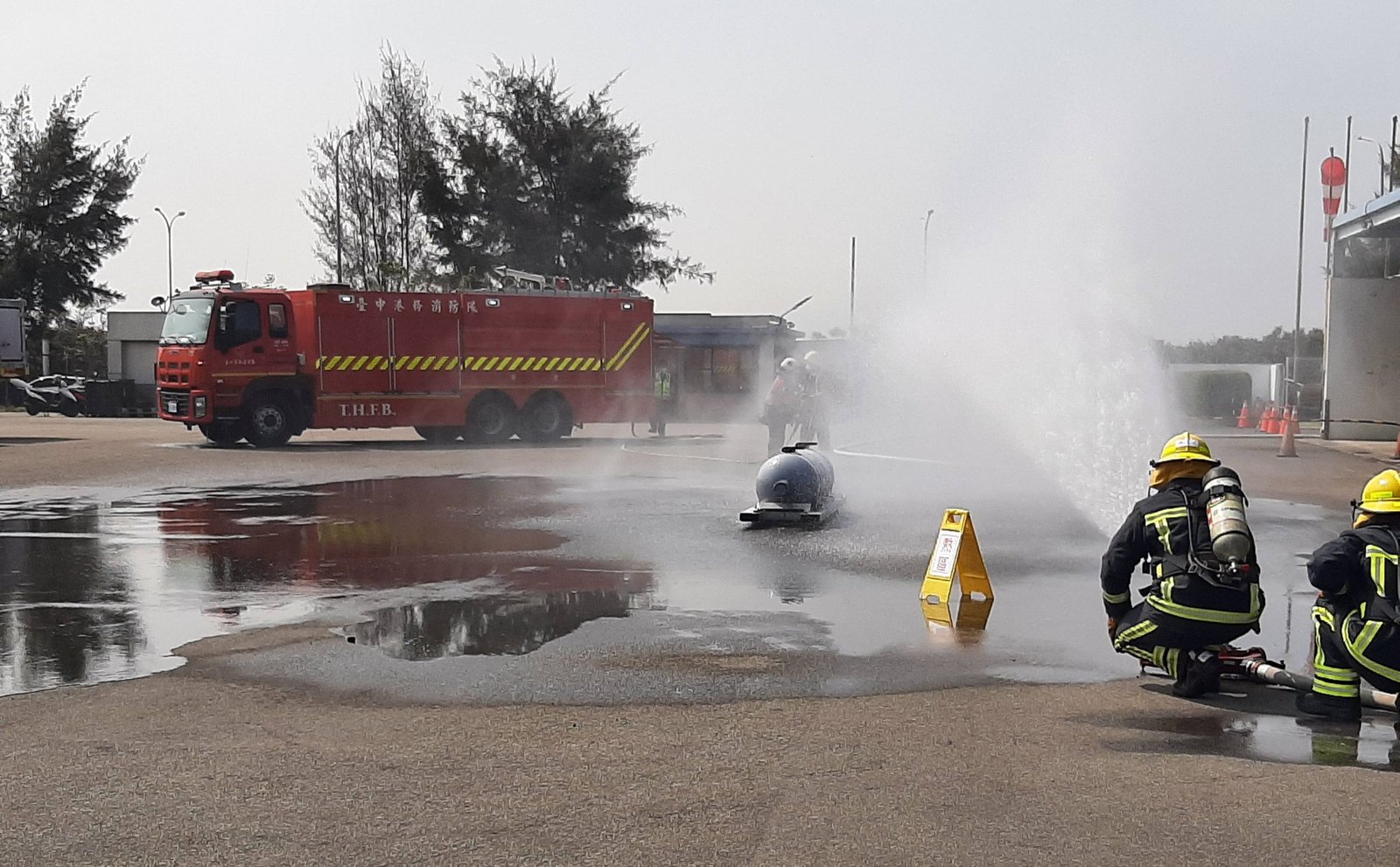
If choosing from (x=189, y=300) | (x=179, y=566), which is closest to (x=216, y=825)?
(x=179, y=566)

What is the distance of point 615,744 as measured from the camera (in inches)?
234

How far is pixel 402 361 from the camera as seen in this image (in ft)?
86.9

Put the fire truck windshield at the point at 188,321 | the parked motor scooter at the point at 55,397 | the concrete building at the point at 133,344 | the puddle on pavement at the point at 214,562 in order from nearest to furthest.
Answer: the puddle on pavement at the point at 214,562 < the fire truck windshield at the point at 188,321 < the parked motor scooter at the point at 55,397 < the concrete building at the point at 133,344

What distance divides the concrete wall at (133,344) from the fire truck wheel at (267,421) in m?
21.9

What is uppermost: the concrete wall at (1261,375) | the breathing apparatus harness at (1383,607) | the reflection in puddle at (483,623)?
the concrete wall at (1261,375)

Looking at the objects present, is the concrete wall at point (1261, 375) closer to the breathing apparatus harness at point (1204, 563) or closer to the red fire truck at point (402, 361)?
the red fire truck at point (402, 361)

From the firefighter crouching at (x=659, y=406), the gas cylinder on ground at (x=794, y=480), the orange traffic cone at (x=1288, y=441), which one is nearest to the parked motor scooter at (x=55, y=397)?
the firefighter crouching at (x=659, y=406)

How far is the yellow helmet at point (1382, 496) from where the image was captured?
6.41m

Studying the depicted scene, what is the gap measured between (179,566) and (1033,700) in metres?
7.48

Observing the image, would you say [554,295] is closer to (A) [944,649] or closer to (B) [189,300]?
(B) [189,300]

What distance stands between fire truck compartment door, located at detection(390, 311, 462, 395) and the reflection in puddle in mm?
17216

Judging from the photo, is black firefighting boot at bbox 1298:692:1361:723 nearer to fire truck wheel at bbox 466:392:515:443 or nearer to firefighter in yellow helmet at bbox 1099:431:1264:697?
firefighter in yellow helmet at bbox 1099:431:1264:697

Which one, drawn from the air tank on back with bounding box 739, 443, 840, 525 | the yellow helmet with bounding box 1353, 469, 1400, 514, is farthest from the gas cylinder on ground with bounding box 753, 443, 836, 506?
the yellow helmet with bounding box 1353, 469, 1400, 514

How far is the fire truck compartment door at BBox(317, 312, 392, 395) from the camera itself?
25.8 meters
